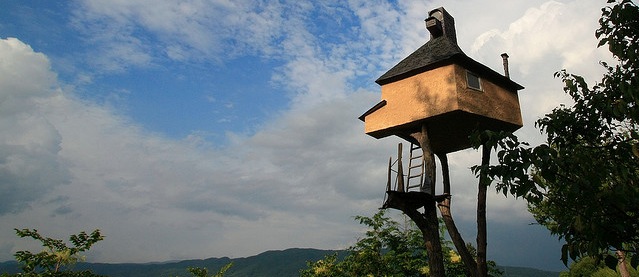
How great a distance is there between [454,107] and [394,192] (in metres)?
2.97

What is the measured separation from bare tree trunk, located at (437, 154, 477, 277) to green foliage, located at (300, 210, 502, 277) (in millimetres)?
4732

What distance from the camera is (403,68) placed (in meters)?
14.1

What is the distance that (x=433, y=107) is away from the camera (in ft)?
42.1

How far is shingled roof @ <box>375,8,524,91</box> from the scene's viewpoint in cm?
1317

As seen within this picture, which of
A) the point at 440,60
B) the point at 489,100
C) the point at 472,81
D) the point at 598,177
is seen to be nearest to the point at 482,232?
the point at 489,100

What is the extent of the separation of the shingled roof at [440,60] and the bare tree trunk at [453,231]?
3.65 meters

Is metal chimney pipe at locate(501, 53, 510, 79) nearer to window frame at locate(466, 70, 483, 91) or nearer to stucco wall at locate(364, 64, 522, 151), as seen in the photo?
stucco wall at locate(364, 64, 522, 151)

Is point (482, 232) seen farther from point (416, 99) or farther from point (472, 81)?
point (472, 81)

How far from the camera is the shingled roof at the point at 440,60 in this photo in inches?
519

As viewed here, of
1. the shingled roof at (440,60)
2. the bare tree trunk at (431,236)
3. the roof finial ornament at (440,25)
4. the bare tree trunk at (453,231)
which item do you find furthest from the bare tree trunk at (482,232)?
the roof finial ornament at (440,25)

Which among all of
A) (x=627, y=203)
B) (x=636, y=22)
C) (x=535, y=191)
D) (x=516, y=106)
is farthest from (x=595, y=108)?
(x=516, y=106)

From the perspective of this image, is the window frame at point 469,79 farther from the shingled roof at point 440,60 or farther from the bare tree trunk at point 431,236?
the bare tree trunk at point 431,236

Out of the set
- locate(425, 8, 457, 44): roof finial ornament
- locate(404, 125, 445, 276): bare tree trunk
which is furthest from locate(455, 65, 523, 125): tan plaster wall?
locate(425, 8, 457, 44): roof finial ornament

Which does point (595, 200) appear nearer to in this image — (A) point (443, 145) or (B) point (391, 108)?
(B) point (391, 108)
